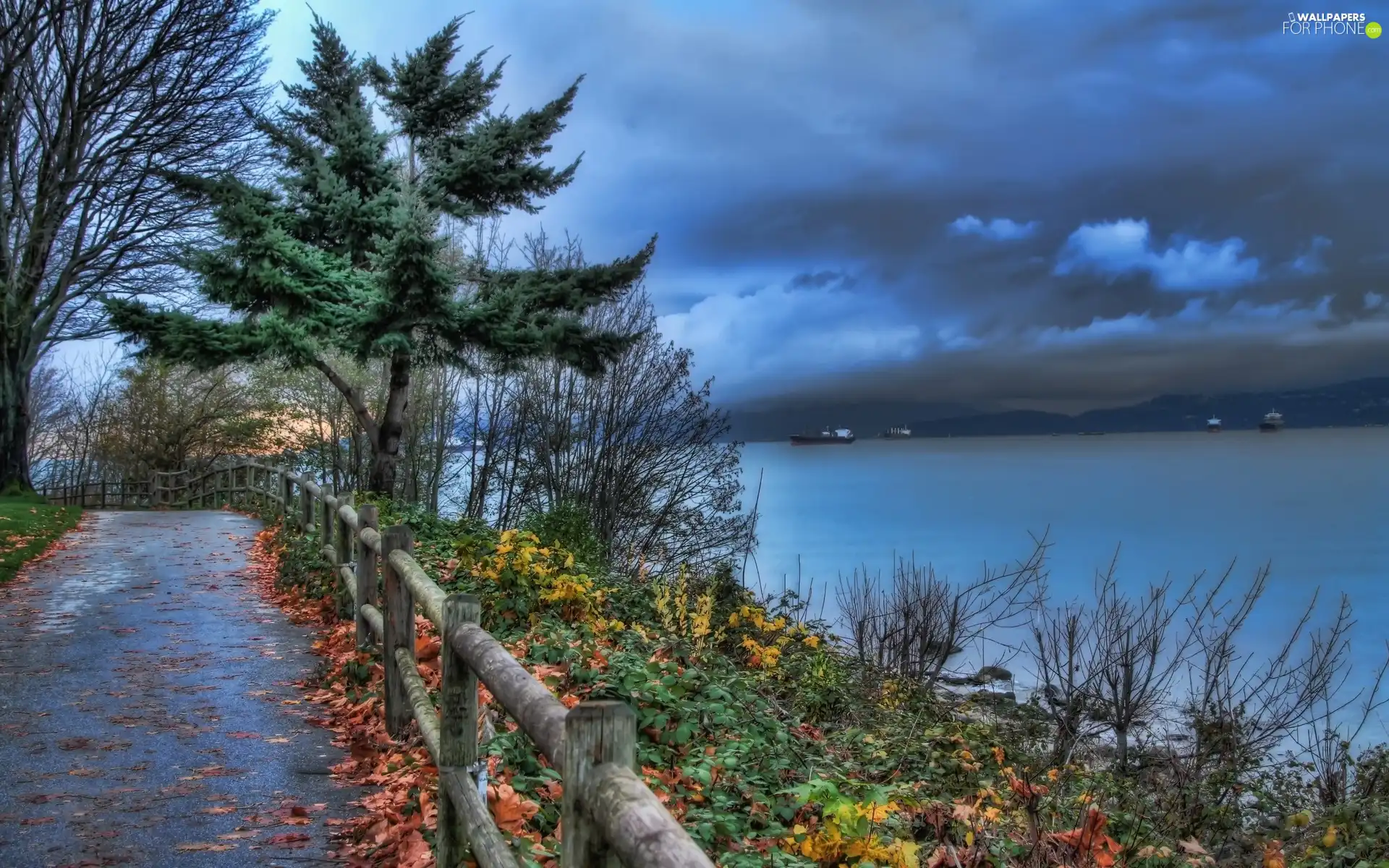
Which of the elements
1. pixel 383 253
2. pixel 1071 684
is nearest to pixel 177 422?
pixel 383 253

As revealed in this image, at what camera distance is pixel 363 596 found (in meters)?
7.88

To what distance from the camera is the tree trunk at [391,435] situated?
60.1ft

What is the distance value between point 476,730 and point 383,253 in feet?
42.9

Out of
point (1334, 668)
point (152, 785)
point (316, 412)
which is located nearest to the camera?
point (152, 785)

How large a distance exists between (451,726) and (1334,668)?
1276cm

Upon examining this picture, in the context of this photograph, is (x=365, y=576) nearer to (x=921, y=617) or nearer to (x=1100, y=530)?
(x=921, y=617)

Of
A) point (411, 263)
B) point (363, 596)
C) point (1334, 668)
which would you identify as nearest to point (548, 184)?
point (411, 263)

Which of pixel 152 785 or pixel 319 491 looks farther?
pixel 319 491

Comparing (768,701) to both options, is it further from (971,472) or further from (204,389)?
Answer: (971,472)

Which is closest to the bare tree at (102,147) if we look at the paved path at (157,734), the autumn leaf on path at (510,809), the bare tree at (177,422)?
the bare tree at (177,422)

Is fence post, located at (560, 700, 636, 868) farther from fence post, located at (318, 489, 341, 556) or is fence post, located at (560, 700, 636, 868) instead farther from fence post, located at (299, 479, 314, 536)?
fence post, located at (299, 479, 314, 536)

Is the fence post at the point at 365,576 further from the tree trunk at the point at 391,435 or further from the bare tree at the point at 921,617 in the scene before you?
the tree trunk at the point at 391,435

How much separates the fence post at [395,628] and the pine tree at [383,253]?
10028mm

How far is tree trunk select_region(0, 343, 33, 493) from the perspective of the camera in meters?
24.4
